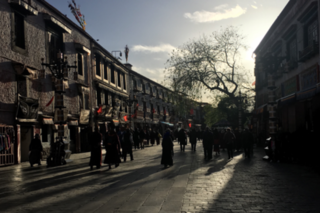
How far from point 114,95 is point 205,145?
67.9 ft

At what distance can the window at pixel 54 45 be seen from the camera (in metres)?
21.3

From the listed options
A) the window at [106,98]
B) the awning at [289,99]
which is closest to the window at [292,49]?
the awning at [289,99]

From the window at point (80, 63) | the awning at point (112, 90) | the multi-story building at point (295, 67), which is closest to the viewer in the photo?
the multi-story building at point (295, 67)

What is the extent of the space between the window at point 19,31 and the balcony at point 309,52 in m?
15.7

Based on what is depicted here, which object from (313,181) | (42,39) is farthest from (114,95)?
(313,181)

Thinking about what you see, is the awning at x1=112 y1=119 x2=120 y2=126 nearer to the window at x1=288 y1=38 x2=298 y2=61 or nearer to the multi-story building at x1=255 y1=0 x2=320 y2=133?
the multi-story building at x1=255 y1=0 x2=320 y2=133

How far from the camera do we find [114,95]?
115 ft

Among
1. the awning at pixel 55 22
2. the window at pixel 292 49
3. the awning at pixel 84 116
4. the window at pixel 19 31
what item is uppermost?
the awning at pixel 55 22

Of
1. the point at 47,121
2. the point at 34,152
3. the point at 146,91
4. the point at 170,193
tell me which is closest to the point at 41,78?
the point at 47,121

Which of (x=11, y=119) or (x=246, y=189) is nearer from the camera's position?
(x=246, y=189)

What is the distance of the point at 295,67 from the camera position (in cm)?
1969

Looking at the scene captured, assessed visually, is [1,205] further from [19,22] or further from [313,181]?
[19,22]

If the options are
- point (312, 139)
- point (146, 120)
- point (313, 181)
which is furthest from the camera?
point (146, 120)

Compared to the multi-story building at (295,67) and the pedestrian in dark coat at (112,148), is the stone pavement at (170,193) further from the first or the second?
the multi-story building at (295,67)
